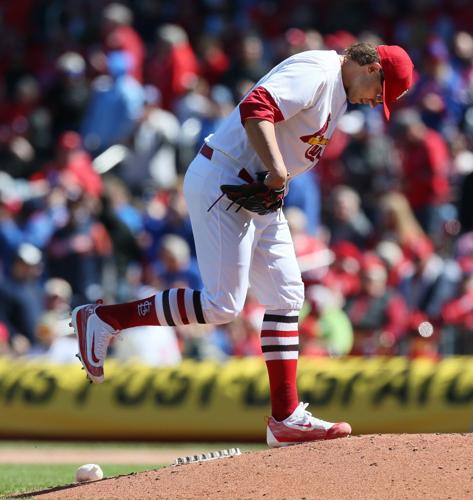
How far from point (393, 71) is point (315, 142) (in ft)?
1.81

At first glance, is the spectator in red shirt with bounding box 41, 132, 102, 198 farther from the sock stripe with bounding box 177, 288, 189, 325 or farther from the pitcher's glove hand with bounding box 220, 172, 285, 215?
the pitcher's glove hand with bounding box 220, 172, 285, 215

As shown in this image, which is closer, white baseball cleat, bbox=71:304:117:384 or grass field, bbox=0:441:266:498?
white baseball cleat, bbox=71:304:117:384

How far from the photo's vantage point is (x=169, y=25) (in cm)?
1764

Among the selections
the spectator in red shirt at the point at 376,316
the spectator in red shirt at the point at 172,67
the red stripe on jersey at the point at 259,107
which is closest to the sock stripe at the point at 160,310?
the red stripe on jersey at the point at 259,107

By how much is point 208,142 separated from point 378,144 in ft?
25.6

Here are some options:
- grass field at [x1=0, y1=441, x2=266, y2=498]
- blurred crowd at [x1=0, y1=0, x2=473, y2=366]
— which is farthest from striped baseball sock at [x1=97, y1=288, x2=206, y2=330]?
blurred crowd at [x1=0, y1=0, x2=473, y2=366]

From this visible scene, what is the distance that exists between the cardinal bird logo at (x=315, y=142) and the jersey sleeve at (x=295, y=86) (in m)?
0.19

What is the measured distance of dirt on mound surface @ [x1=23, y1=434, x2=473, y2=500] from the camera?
5.99 m

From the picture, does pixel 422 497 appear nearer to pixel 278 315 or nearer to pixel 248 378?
pixel 278 315

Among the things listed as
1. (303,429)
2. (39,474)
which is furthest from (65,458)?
(303,429)

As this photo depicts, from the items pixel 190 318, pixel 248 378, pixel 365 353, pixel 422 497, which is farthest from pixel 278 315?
pixel 365 353

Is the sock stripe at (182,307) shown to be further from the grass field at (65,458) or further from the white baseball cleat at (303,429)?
the grass field at (65,458)

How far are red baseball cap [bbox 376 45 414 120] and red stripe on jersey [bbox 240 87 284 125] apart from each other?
654 mm

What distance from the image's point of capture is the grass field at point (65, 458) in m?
7.85
